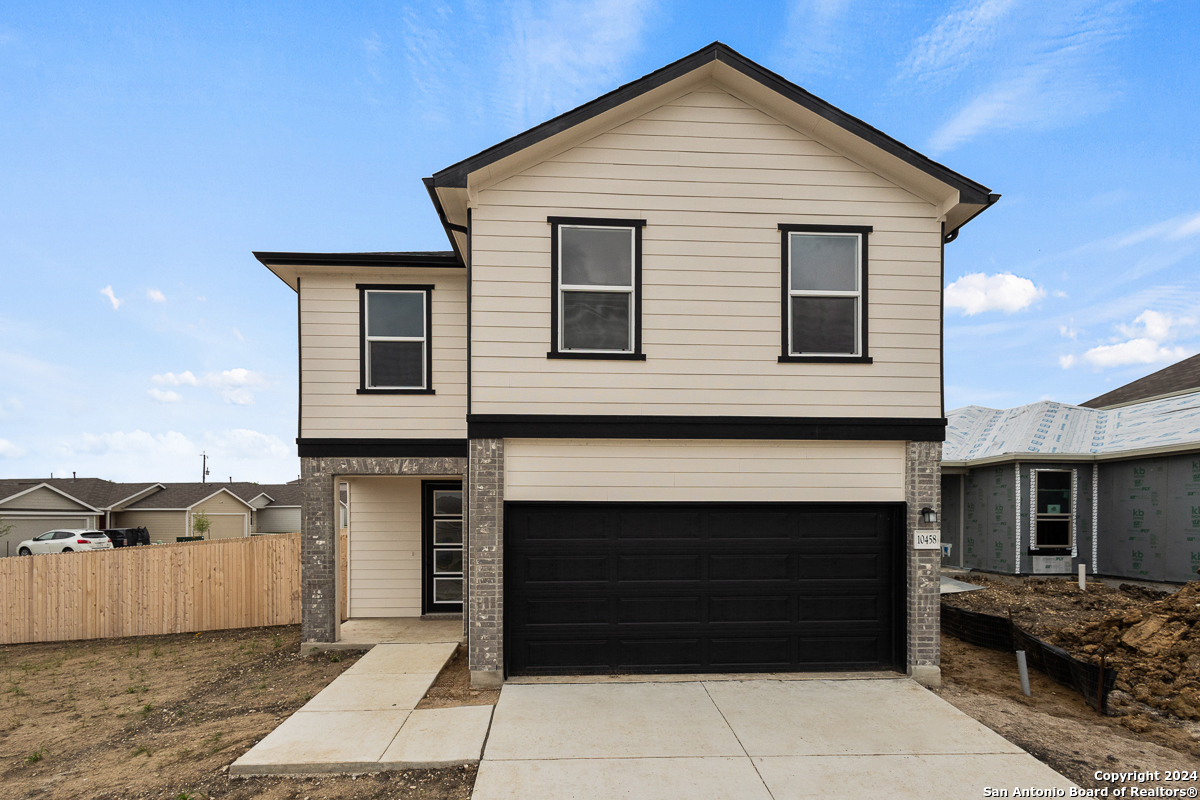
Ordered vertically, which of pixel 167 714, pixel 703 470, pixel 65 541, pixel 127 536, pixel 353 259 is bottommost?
pixel 127 536

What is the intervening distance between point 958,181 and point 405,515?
9546mm

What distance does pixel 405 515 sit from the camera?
10.8 m

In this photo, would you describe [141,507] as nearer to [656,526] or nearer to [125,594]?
[125,594]

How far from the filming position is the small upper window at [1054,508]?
14.6 metres

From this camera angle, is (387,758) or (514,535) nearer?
(387,758)

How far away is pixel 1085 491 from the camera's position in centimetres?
1480

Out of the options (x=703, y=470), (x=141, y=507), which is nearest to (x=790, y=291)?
(x=703, y=470)

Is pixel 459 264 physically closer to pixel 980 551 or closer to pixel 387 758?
pixel 387 758

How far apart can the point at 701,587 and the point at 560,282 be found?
157 inches

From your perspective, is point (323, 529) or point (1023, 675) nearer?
point (1023, 675)

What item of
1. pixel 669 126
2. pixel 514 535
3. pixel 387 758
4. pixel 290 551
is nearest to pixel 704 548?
pixel 514 535

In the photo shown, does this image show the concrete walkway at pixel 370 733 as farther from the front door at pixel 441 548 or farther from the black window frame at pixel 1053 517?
the black window frame at pixel 1053 517

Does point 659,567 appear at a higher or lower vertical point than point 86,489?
higher

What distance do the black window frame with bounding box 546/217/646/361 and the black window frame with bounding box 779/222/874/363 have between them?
5.58ft
